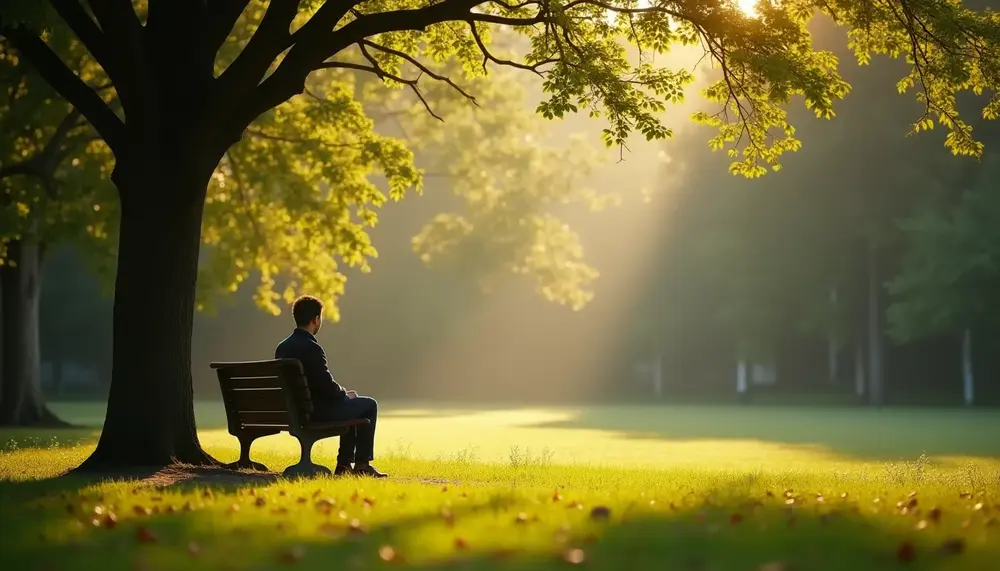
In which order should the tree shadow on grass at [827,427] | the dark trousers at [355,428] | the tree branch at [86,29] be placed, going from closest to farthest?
the dark trousers at [355,428] → the tree branch at [86,29] → the tree shadow on grass at [827,427]

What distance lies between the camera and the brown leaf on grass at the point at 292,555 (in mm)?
6461

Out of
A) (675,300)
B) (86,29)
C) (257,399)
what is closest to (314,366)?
(257,399)

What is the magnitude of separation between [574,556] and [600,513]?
1721mm

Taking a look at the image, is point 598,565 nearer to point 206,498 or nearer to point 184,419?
point 206,498

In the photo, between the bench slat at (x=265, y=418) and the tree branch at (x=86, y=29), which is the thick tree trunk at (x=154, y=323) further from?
the tree branch at (x=86, y=29)

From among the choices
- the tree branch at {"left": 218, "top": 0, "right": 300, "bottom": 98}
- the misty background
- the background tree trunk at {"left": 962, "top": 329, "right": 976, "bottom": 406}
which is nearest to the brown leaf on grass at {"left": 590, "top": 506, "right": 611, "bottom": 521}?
the tree branch at {"left": 218, "top": 0, "right": 300, "bottom": 98}

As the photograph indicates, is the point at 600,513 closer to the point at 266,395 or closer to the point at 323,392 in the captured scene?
the point at 323,392

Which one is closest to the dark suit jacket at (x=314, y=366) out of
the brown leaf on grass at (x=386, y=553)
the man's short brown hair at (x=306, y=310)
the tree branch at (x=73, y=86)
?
the man's short brown hair at (x=306, y=310)

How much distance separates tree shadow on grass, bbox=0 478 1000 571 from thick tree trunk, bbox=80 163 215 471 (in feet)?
11.3

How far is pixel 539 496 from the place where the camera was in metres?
9.34

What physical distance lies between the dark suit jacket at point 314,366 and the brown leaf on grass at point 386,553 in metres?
5.42

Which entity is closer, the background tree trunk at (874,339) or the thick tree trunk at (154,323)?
the thick tree trunk at (154,323)

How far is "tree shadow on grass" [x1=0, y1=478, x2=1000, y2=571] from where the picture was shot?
21.0 ft

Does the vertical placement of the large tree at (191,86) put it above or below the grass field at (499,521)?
above
